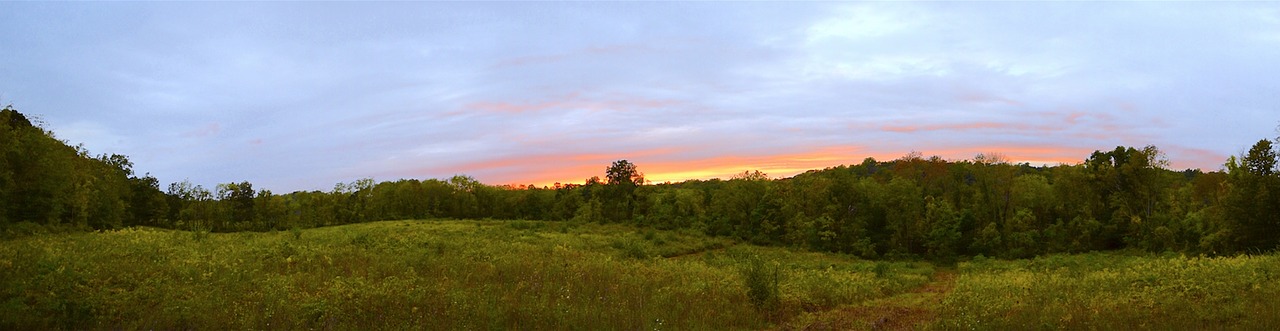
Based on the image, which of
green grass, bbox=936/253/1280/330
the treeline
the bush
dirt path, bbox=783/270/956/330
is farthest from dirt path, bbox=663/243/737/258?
the bush

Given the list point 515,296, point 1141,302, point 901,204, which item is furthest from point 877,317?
point 901,204

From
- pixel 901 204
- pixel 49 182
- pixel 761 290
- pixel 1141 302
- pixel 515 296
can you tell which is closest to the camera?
pixel 1141 302

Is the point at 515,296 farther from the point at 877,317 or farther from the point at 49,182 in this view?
the point at 49,182

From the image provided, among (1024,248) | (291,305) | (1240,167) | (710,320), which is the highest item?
(1240,167)

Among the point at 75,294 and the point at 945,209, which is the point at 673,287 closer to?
the point at 75,294

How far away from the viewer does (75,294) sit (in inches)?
444

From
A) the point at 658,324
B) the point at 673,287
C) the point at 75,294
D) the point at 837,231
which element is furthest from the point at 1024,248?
the point at 75,294

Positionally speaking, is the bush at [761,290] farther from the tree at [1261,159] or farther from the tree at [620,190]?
the tree at [620,190]

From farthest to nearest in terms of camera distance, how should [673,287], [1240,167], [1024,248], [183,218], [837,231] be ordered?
[183,218], [837,231], [1024,248], [1240,167], [673,287]

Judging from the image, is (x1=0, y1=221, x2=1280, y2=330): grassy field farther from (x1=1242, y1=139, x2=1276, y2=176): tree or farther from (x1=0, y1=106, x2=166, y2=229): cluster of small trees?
(x1=0, y1=106, x2=166, y2=229): cluster of small trees

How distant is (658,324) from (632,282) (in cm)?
515

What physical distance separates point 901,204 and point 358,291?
44.6m

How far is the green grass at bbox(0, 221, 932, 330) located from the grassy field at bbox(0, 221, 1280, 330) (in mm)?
42

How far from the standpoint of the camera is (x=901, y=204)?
48219 mm
